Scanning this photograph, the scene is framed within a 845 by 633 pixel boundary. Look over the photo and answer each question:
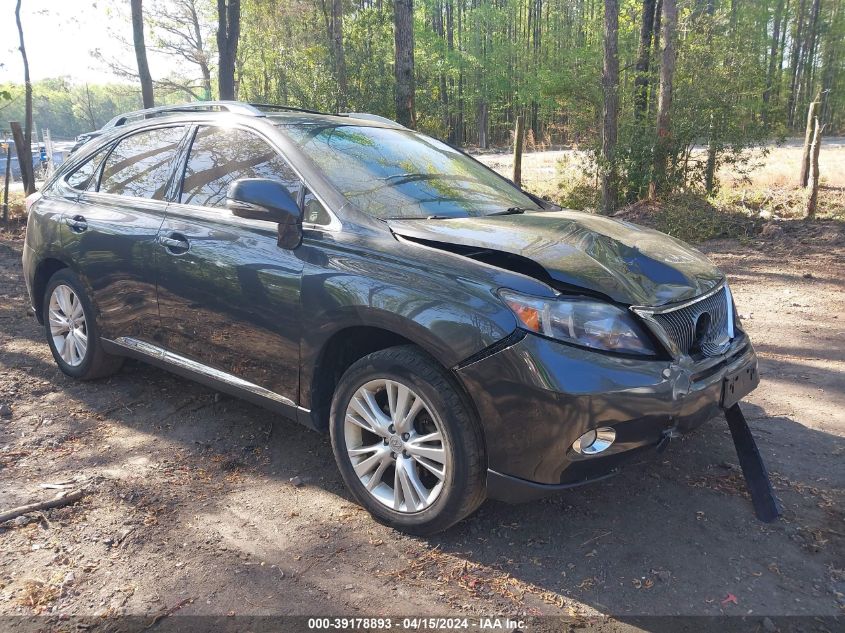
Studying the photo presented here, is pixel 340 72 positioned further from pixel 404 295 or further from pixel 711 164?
pixel 404 295

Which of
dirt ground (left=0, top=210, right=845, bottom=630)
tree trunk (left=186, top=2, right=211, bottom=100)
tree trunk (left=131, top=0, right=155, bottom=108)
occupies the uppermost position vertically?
tree trunk (left=186, top=2, right=211, bottom=100)

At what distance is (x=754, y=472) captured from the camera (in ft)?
10.2

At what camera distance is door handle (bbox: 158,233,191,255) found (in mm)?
3613

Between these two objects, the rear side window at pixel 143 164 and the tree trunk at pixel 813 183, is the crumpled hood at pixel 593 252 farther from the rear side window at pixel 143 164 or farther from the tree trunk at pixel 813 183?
the tree trunk at pixel 813 183

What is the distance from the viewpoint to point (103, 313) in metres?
4.25

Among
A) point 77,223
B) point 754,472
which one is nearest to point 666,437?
point 754,472

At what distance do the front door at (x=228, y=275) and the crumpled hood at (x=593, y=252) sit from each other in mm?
701

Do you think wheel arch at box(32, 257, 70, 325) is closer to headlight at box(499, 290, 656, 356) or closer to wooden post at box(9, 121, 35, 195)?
headlight at box(499, 290, 656, 356)

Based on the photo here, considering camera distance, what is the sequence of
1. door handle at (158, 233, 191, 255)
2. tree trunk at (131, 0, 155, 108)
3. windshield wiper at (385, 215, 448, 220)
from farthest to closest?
tree trunk at (131, 0, 155, 108)
door handle at (158, 233, 191, 255)
windshield wiper at (385, 215, 448, 220)

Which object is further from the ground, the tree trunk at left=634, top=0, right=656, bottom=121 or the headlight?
the tree trunk at left=634, top=0, right=656, bottom=121

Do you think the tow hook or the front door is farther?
the front door

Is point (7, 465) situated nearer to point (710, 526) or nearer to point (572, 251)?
point (572, 251)

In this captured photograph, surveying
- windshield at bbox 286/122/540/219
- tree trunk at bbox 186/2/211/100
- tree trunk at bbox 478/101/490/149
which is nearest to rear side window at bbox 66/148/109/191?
windshield at bbox 286/122/540/219

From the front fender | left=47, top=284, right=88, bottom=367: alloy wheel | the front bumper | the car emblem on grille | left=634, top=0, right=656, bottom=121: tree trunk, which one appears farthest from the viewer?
left=634, top=0, right=656, bottom=121: tree trunk
